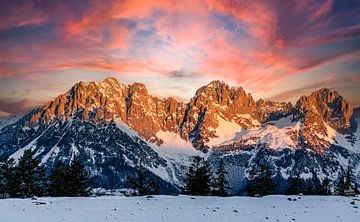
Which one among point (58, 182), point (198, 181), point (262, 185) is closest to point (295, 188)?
point (262, 185)

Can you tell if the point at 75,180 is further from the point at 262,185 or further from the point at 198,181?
the point at 262,185

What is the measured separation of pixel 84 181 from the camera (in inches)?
2452

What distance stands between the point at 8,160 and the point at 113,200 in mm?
30008

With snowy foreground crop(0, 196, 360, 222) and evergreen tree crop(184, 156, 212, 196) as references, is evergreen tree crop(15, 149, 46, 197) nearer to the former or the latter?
evergreen tree crop(184, 156, 212, 196)

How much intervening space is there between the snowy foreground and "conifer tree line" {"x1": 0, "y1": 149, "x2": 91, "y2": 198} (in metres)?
23.2

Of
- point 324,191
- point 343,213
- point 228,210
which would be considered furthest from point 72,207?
point 324,191

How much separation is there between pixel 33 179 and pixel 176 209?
33.0 meters

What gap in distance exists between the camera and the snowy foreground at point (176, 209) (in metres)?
26.1

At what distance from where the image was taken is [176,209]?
29844 mm

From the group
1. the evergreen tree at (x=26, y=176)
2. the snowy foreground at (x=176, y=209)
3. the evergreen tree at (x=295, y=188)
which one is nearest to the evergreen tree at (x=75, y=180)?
the evergreen tree at (x=26, y=176)

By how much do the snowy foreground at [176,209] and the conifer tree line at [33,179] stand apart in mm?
23176

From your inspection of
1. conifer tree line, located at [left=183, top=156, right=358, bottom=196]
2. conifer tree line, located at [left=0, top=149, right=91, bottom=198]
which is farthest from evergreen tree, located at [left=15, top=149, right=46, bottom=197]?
conifer tree line, located at [left=183, top=156, right=358, bottom=196]

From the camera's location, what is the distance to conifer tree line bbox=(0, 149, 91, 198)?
5322cm

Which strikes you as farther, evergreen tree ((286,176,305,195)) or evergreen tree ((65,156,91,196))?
evergreen tree ((286,176,305,195))
